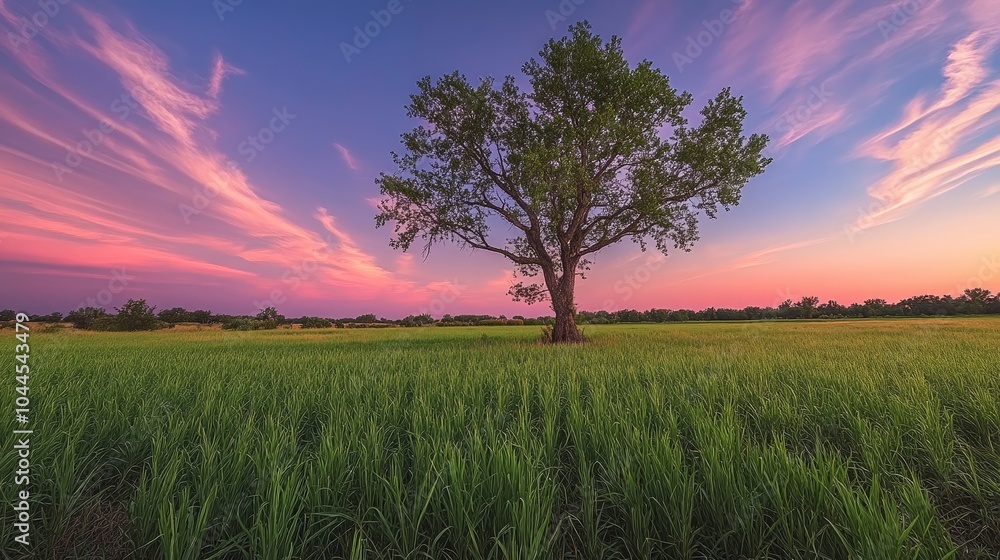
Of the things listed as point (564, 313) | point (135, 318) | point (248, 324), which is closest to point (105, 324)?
point (135, 318)

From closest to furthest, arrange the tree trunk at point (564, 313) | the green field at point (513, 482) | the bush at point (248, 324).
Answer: the green field at point (513, 482)
the tree trunk at point (564, 313)
the bush at point (248, 324)

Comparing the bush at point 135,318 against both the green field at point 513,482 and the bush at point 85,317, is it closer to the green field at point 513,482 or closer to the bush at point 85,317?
the bush at point 85,317

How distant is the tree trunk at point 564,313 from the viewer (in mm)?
19859

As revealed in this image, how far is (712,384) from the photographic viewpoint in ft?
20.7

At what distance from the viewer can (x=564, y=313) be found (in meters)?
20.0

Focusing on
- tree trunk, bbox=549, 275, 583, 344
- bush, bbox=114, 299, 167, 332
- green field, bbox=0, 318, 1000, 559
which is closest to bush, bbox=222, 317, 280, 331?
bush, bbox=114, 299, 167, 332

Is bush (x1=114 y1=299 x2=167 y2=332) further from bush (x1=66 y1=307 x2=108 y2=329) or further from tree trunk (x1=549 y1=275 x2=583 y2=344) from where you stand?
tree trunk (x1=549 y1=275 x2=583 y2=344)

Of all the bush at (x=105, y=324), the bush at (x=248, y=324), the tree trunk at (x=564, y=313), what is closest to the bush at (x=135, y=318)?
the bush at (x=105, y=324)

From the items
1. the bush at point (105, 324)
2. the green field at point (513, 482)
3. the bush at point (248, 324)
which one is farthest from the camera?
the bush at point (248, 324)

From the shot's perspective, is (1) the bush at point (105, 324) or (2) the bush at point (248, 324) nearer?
(1) the bush at point (105, 324)

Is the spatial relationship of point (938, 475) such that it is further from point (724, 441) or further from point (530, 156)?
point (530, 156)

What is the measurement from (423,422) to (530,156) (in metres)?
13.3

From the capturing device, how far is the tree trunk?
1986 centimetres

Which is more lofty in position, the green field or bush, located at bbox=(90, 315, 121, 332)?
bush, located at bbox=(90, 315, 121, 332)
